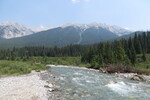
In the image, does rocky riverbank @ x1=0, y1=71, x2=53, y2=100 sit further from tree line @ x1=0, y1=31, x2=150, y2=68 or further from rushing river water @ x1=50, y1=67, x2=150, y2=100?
tree line @ x1=0, y1=31, x2=150, y2=68

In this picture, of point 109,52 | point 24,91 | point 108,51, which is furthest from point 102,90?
point 108,51

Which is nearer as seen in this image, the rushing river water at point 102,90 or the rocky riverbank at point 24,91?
the rocky riverbank at point 24,91

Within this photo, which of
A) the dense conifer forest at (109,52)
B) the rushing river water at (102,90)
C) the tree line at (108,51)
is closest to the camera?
the rushing river water at (102,90)

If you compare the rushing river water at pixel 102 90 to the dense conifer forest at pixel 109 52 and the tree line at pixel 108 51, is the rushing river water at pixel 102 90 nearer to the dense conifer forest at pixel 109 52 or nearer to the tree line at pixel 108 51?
the dense conifer forest at pixel 109 52

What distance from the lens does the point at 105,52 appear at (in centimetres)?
6962

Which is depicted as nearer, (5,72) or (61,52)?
(5,72)

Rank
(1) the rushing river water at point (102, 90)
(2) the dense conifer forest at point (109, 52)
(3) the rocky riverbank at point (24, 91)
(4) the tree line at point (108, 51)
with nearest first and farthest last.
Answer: (3) the rocky riverbank at point (24, 91)
(1) the rushing river water at point (102, 90)
(2) the dense conifer forest at point (109, 52)
(4) the tree line at point (108, 51)

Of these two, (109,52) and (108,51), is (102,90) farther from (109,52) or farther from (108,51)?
(108,51)

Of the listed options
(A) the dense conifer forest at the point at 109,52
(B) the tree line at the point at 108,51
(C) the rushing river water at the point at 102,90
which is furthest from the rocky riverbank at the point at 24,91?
(B) the tree line at the point at 108,51

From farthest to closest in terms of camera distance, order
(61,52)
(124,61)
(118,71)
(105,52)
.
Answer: (61,52), (105,52), (124,61), (118,71)

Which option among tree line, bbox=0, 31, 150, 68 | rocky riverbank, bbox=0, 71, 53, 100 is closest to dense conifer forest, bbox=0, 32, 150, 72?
tree line, bbox=0, 31, 150, 68

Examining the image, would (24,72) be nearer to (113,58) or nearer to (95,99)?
(95,99)

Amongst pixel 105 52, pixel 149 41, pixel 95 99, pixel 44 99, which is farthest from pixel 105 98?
pixel 149 41

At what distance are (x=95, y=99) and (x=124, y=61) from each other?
4500cm
